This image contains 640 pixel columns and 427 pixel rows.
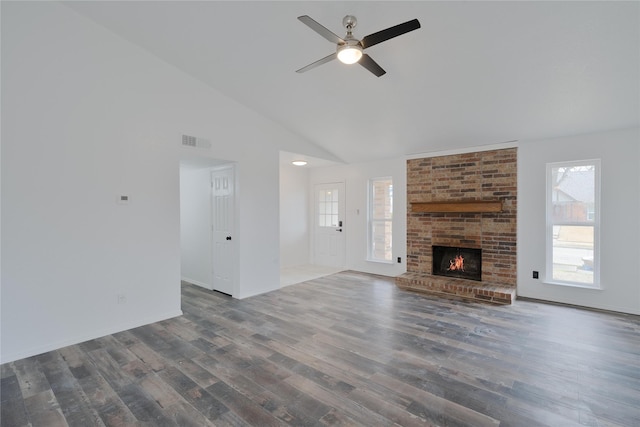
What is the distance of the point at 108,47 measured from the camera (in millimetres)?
3514

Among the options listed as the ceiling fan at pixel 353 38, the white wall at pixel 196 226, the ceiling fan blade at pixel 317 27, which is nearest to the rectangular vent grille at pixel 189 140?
the white wall at pixel 196 226

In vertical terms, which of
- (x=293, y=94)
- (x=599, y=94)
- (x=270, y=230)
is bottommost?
(x=270, y=230)

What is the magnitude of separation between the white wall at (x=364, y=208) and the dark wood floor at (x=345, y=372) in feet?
6.97

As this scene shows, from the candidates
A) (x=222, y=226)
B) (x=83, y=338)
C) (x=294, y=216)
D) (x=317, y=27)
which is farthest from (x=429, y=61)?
(x=294, y=216)

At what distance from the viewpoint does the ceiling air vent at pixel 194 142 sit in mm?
4176

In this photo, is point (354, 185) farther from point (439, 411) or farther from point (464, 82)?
point (439, 411)

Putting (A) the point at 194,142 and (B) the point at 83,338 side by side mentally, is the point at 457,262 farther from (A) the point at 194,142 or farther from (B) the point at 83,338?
(B) the point at 83,338

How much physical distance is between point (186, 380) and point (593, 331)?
428 cm

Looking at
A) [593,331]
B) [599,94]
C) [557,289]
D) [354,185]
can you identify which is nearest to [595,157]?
[599,94]

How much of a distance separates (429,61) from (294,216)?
4933 millimetres

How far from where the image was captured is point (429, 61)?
128 inches

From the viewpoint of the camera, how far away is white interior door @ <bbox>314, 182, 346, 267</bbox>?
7.07m

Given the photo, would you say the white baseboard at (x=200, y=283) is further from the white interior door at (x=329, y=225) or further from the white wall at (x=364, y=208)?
the white wall at (x=364, y=208)

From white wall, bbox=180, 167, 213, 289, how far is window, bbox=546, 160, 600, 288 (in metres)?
5.50
